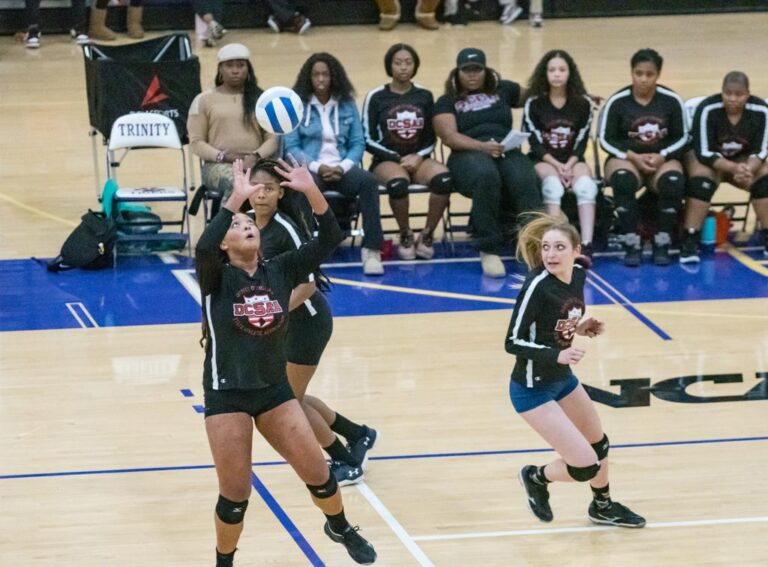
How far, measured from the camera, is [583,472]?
7.10 metres

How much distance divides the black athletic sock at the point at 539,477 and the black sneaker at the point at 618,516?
0.30m

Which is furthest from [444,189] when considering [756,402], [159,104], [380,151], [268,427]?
[268,427]

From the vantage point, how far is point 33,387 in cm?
959

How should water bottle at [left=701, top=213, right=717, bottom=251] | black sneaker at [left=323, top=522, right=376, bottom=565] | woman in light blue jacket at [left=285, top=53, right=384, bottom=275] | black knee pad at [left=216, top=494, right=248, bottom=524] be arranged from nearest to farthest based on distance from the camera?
black knee pad at [left=216, top=494, right=248, bottom=524], black sneaker at [left=323, top=522, right=376, bottom=565], woman in light blue jacket at [left=285, top=53, right=384, bottom=275], water bottle at [left=701, top=213, right=717, bottom=251]

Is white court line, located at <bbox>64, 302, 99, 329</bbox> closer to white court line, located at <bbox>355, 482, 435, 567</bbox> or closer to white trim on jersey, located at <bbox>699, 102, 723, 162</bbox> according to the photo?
white court line, located at <bbox>355, 482, 435, 567</bbox>

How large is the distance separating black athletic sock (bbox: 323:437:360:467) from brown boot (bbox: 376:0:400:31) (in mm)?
13521

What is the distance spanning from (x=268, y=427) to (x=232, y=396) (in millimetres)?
230

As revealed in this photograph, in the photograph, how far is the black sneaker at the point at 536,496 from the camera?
7.50 m

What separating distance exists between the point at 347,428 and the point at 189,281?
408 centimetres

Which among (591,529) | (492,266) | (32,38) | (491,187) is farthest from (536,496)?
(32,38)

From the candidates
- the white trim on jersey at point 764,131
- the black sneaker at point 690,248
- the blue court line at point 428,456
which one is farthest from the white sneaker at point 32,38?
the blue court line at point 428,456

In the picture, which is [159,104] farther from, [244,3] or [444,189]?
[244,3]

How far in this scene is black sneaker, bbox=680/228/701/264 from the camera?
40.4 ft

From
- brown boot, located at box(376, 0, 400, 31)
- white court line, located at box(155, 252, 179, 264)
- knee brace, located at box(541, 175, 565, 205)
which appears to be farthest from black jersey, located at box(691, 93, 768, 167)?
brown boot, located at box(376, 0, 400, 31)
